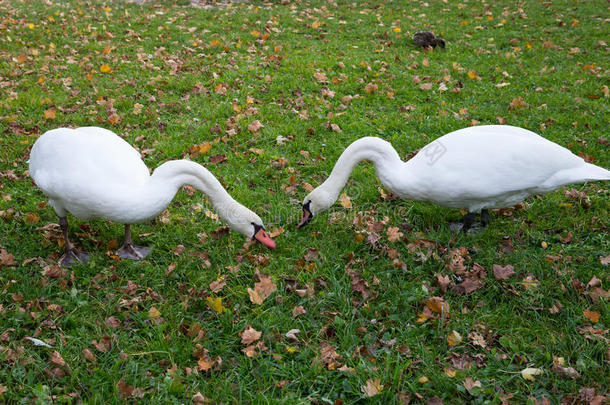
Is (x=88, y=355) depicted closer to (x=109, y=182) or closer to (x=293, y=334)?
(x=109, y=182)

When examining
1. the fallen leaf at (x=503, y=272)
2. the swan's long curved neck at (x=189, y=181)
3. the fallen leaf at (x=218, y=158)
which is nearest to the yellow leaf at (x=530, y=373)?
the fallen leaf at (x=503, y=272)

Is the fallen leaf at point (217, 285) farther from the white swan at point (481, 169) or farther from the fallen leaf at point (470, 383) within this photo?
the fallen leaf at point (470, 383)

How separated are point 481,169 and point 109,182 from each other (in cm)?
318

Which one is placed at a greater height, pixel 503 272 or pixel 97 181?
pixel 97 181

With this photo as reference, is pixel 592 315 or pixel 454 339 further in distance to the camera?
pixel 592 315

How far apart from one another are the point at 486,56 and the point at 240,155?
6.06 m

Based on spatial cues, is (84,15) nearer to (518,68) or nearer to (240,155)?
(240,155)

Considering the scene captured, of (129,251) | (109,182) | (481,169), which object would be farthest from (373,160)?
(129,251)

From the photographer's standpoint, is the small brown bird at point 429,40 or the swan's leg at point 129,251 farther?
the small brown bird at point 429,40

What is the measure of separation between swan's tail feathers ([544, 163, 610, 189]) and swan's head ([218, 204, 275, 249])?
263cm

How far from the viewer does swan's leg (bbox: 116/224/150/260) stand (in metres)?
4.31

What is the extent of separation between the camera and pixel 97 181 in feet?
11.9

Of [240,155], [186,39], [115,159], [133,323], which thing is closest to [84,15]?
[186,39]

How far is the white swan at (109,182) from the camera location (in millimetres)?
3621
